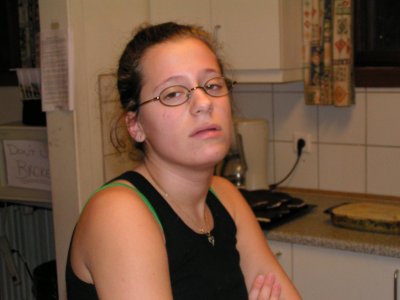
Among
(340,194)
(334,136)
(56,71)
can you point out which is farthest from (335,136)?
(56,71)

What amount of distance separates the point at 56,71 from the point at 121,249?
1376 mm

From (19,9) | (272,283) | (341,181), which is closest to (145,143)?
(272,283)

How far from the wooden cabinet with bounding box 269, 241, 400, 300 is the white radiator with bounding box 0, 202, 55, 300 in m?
1.52

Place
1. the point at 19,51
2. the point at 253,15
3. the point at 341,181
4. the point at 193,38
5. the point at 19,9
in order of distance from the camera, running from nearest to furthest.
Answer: the point at 193,38
the point at 253,15
the point at 341,181
the point at 19,9
the point at 19,51

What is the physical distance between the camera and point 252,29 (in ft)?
8.14

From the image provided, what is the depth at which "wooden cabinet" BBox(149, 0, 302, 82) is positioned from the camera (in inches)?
96.5

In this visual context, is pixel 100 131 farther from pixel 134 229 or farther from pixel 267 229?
pixel 134 229

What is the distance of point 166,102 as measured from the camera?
1.20m

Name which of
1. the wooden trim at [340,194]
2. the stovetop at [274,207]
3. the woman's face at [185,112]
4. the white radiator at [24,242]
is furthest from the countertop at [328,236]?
the white radiator at [24,242]

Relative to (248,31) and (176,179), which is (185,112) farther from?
(248,31)

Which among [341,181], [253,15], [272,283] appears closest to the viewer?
[272,283]

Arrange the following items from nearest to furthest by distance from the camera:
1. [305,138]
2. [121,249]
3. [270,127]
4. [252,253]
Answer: [121,249] → [252,253] → [305,138] → [270,127]

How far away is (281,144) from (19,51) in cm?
157

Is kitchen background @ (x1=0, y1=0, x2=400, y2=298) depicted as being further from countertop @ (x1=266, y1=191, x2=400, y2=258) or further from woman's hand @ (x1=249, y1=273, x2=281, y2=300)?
woman's hand @ (x1=249, y1=273, x2=281, y2=300)
